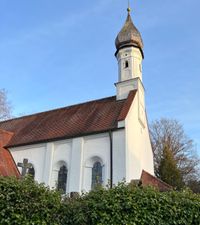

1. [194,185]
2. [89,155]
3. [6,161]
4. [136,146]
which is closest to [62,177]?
[89,155]

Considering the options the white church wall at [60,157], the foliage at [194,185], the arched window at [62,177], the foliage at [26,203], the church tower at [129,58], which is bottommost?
the foliage at [26,203]

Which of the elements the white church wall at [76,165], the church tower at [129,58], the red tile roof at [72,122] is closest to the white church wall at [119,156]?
the red tile roof at [72,122]

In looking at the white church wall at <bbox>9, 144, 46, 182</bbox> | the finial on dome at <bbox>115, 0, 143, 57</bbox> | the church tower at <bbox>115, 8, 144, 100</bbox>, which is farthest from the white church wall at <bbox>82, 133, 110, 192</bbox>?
the finial on dome at <bbox>115, 0, 143, 57</bbox>

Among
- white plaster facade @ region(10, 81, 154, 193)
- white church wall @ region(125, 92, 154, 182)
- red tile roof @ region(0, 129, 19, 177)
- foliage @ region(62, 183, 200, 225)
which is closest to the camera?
foliage @ region(62, 183, 200, 225)

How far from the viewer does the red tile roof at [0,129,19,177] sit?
17.5 meters

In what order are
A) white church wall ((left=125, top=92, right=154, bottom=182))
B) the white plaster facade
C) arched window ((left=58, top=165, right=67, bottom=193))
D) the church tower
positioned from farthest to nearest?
the church tower < arched window ((left=58, top=165, right=67, bottom=193)) < white church wall ((left=125, top=92, right=154, bottom=182)) < the white plaster facade

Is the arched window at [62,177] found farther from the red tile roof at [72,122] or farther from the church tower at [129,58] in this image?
the church tower at [129,58]

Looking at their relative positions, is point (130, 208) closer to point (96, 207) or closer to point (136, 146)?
point (96, 207)

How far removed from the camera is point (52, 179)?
1806 centimetres

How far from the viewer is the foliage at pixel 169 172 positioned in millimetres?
26797

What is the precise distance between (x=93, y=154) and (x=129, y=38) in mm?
10392

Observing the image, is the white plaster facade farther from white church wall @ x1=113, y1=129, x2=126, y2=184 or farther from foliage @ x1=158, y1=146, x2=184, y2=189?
foliage @ x1=158, y1=146, x2=184, y2=189

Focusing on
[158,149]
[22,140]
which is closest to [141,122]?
[22,140]

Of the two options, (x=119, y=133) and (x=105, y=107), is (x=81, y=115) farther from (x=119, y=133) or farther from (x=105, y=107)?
(x=119, y=133)
